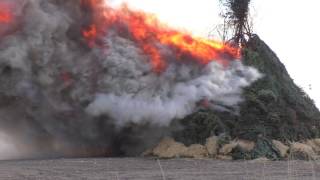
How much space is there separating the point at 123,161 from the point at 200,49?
26.3 feet

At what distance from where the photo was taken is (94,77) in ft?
93.6

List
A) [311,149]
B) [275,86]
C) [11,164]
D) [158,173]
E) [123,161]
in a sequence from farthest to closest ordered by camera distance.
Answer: [275,86] < [311,149] < [123,161] < [11,164] < [158,173]

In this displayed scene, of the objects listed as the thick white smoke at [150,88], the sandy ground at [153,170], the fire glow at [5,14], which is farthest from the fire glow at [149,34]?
the sandy ground at [153,170]

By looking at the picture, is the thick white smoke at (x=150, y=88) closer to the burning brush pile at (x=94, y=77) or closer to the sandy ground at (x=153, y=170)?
the burning brush pile at (x=94, y=77)

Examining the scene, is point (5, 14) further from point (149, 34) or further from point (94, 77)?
point (149, 34)

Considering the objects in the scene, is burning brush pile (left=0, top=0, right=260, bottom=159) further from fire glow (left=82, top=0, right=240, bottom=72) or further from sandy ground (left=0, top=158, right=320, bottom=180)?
sandy ground (left=0, top=158, right=320, bottom=180)

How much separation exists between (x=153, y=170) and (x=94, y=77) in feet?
Result: 23.2

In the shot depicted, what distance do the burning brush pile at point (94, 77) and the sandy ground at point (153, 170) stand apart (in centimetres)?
305

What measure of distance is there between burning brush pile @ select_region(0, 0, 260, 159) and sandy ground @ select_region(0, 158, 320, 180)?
10.00 feet

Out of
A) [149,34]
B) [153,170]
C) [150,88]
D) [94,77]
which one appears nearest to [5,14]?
[94,77]

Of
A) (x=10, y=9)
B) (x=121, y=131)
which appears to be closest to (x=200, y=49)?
(x=121, y=131)

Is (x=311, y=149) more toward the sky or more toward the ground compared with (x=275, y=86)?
more toward the ground

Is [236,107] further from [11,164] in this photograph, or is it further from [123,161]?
[11,164]

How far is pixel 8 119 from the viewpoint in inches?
1144
